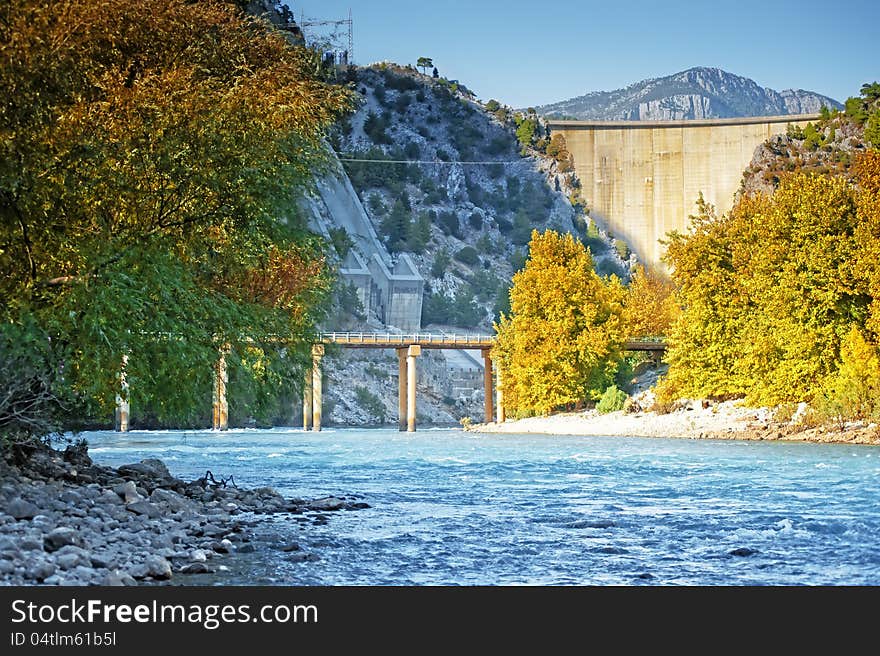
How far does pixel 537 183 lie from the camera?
141500 mm

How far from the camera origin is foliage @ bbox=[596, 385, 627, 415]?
181ft

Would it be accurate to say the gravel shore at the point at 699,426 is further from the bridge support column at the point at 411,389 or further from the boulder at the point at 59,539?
the boulder at the point at 59,539

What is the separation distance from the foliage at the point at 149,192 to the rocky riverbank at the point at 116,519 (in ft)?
4.58

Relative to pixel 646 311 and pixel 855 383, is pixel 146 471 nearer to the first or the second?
pixel 855 383

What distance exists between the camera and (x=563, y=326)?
5475 centimetres

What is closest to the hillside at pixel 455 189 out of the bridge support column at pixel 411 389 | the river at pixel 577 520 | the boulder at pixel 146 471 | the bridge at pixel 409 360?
the bridge at pixel 409 360

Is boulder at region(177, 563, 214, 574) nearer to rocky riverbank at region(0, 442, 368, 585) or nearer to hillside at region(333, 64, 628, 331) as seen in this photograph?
rocky riverbank at region(0, 442, 368, 585)

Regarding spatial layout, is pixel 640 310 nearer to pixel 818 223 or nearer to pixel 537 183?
pixel 818 223

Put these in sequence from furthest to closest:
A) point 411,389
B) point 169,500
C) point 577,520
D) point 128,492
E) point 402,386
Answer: point 402,386
point 411,389
point 577,520
point 169,500
point 128,492

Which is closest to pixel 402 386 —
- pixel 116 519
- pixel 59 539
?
pixel 116 519

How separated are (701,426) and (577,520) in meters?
31.1

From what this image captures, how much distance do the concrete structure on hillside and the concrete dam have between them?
29686 millimetres
